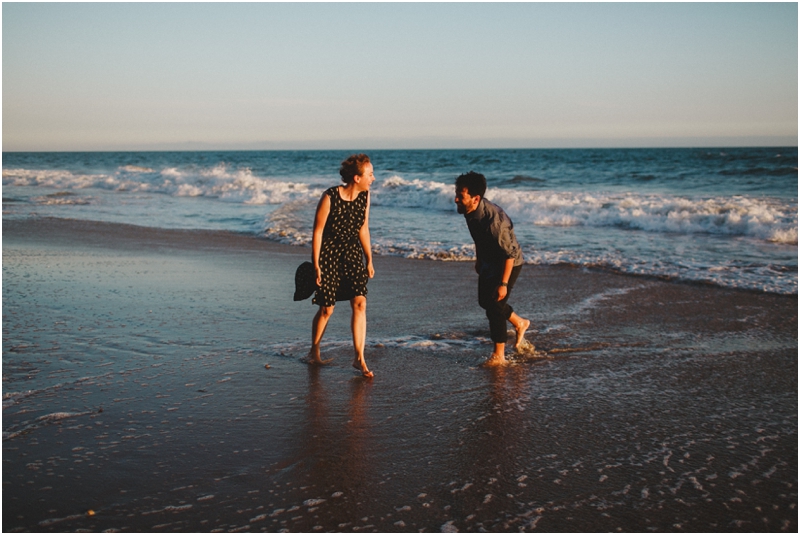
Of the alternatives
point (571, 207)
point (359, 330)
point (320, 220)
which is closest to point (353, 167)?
point (320, 220)

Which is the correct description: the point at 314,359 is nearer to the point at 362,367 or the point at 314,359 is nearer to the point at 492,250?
the point at 362,367

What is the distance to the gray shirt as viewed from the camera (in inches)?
204

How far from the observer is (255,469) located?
3.40 m

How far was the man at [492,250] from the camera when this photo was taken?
514cm

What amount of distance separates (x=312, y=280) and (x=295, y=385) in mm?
800

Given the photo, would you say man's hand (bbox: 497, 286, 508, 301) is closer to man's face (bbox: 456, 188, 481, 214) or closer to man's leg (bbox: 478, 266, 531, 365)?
man's leg (bbox: 478, 266, 531, 365)

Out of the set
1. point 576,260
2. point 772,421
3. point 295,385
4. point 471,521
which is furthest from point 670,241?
point 471,521

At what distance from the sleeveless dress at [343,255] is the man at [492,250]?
80 centimetres

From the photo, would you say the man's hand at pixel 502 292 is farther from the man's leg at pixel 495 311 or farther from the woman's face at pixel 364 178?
the woman's face at pixel 364 178

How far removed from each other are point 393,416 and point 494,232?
5.67 feet

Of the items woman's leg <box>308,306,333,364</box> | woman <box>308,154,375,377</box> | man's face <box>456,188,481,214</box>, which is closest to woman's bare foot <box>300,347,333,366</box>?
woman's leg <box>308,306,333,364</box>

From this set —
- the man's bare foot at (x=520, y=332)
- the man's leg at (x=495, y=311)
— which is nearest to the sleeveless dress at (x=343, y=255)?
the man's leg at (x=495, y=311)

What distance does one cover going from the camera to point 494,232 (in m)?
5.18

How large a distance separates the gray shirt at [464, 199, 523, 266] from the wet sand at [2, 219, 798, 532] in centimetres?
92
